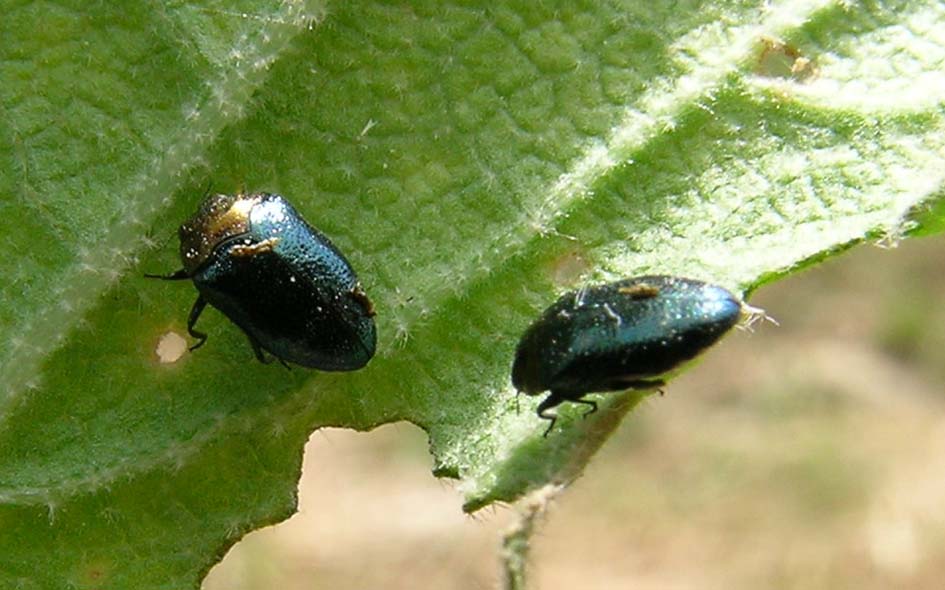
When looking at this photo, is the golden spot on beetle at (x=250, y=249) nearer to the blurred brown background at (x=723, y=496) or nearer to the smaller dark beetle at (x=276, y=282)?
the smaller dark beetle at (x=276, y=282)

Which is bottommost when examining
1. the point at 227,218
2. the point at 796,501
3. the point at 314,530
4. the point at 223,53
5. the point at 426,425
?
the point at 314,530

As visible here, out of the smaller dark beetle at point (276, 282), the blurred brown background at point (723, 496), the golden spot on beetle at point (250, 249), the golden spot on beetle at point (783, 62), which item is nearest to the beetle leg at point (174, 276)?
the smaller dark beetle at point (276, 282)

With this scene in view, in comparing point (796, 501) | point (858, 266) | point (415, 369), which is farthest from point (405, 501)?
point (415, 369)

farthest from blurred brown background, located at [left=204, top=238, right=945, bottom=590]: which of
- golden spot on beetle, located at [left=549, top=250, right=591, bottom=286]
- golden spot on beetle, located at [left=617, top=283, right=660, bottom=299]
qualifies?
golden spot on beetle, located at [left=617, top=283, right=660, bottom=299]

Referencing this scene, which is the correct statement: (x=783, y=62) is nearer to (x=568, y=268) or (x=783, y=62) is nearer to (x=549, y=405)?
(x=568, y=268)

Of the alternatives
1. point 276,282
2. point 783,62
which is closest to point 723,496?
point 783,62

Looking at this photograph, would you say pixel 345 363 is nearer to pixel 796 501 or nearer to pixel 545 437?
pixel 545 437
